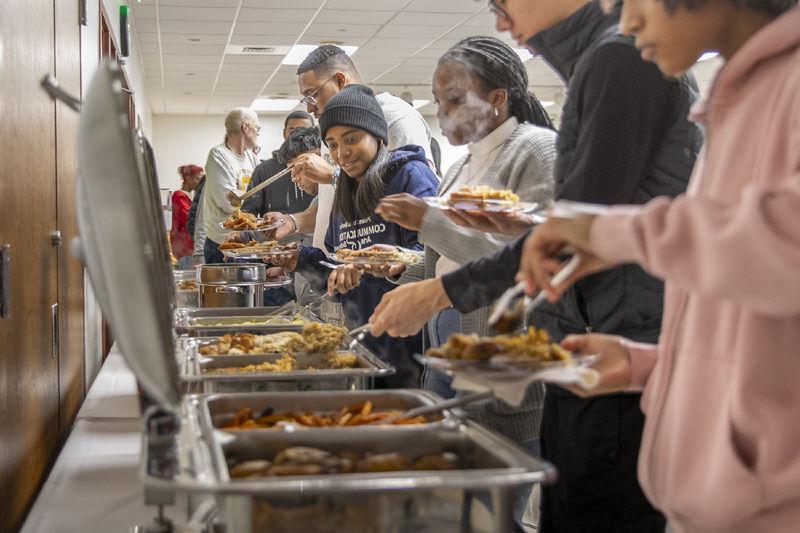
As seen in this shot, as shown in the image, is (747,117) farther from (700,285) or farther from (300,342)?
(300,342)

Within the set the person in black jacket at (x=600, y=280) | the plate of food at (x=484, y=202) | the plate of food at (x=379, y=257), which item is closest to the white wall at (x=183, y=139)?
the plate of food at (x=379, y=257)

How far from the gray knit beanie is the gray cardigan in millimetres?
666

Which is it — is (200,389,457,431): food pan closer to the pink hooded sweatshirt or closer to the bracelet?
the pink hooded sweatshirt

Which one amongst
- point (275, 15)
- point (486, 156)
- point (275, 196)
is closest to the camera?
point (486, 156)

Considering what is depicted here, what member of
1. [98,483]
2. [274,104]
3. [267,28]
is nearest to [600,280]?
[98,483]

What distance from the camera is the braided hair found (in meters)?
1.83

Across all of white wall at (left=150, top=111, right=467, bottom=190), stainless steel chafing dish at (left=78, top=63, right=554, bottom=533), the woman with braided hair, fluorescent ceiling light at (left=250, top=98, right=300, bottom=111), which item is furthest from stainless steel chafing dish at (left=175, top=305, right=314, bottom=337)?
white wall at (left=150, top=111, right=467, bottom=190)

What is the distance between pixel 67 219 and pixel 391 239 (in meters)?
0.83

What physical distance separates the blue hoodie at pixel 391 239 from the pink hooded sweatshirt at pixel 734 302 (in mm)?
1352

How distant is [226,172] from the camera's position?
5.07 meters

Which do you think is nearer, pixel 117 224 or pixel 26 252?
pixel 117 224

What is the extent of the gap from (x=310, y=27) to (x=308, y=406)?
23.0 ft

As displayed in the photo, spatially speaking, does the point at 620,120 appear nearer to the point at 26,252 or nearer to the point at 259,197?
the point at 26,252

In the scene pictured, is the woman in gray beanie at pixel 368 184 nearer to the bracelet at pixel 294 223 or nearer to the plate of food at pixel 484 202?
the plate of food at pixel 484 202
